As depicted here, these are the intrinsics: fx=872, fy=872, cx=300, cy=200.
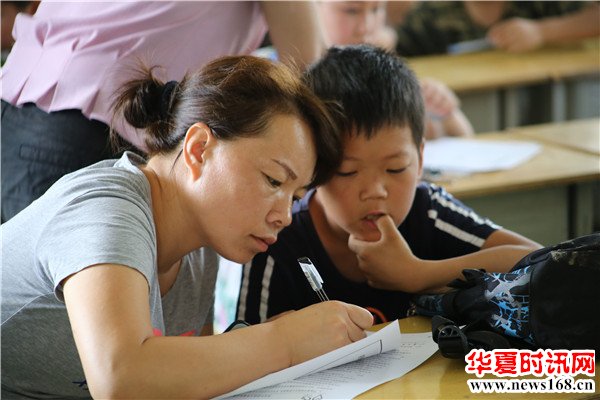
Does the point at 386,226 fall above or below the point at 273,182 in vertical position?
below

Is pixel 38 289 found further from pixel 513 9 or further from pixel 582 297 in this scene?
pixel 513 9

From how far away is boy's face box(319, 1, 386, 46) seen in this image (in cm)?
345

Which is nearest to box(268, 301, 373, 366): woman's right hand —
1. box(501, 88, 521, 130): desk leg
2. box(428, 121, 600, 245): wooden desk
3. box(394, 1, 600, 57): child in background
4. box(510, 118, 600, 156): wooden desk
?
box(428, 121, 600, 245): wooden desk

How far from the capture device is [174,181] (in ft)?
4.28

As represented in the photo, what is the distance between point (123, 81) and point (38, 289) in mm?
524

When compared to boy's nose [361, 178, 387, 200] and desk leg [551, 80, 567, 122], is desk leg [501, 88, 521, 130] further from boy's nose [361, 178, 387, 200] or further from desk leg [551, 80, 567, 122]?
boy's nose [361, 178, 387, 200]

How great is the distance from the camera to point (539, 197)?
234cm

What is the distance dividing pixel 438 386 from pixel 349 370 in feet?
0.42

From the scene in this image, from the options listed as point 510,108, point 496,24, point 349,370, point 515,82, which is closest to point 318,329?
point 349,370

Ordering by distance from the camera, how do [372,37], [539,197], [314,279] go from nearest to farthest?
[314,279]
[539,197]
[372,37]

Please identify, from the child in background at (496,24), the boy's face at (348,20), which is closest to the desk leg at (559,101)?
the child in background at (496,24)

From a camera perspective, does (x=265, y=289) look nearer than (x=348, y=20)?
Yes

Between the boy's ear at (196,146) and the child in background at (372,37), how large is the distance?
196cm

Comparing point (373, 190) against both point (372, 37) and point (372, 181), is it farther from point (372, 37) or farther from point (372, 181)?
point (372, 37)
